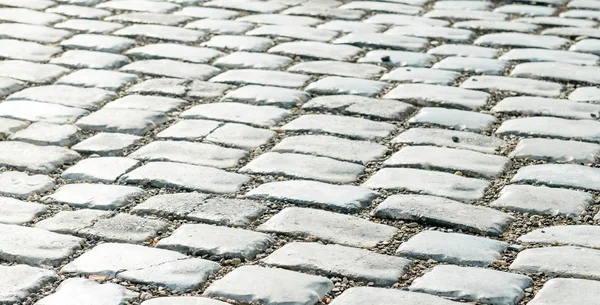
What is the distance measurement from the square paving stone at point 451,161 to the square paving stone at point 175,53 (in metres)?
1.50

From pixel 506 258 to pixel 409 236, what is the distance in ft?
1.03

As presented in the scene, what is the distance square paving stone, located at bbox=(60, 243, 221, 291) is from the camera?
3.40m

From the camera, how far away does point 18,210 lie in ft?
12.8

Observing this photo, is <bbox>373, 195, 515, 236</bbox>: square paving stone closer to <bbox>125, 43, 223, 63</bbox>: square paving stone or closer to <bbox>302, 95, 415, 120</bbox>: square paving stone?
<bbox>302, 95, 415, 120</bbox>: square paving stone

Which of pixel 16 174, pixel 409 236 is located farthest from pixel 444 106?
pixel 16 174

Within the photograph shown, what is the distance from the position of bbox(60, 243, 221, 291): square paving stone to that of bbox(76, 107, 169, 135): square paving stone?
1173 mm

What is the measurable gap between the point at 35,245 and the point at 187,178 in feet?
2.42

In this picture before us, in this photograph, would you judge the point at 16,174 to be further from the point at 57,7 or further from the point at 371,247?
the point at 57,7

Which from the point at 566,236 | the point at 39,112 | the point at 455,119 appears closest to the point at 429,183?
the point at 566,236

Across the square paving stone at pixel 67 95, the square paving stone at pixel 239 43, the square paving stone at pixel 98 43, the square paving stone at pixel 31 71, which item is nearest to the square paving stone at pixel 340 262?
the square paving stone at pixel 67 95

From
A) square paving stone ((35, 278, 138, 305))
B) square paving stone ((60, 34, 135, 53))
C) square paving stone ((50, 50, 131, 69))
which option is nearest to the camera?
square paving stone ((35, 278, 138, 305))

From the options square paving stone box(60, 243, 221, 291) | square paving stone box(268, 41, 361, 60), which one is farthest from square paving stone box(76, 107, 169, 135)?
square paving stone box(60, 243, 221, 291)

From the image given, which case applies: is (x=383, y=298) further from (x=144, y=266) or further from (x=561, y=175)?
(x=561, y=175)

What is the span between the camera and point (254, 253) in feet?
11.9
